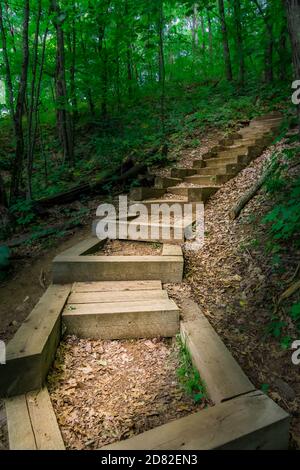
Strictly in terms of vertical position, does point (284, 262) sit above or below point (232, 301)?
above

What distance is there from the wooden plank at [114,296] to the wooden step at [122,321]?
14 centimetres

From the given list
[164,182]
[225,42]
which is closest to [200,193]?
[164,182]

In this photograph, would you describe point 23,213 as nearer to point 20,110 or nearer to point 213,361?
point 20,110

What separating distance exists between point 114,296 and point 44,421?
4.06 feet

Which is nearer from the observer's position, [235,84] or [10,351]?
[10,351]

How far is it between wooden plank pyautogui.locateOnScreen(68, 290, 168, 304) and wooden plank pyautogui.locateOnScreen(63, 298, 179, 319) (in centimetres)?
7

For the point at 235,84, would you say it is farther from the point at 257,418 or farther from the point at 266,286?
the point at 257,418

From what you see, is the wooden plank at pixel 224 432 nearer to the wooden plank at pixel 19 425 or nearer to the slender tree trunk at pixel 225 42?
the wooden plank at pixel 19 425

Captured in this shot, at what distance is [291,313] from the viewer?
234cm

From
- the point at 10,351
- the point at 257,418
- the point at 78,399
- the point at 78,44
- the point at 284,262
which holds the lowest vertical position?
the point at 78,399

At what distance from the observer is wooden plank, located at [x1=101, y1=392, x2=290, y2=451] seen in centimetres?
146

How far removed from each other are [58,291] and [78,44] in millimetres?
11307

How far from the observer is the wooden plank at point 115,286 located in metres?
2.95
